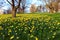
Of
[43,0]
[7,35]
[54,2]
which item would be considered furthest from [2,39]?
[54,2]

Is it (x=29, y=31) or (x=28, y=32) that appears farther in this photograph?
(x=29, y=31)

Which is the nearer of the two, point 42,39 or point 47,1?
point 42,39

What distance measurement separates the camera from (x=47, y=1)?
51312 mm

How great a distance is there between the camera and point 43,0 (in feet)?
166

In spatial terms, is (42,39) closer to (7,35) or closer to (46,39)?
(46,39)

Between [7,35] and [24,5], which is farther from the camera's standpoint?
[24,5]

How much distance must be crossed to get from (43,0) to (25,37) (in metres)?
44.3

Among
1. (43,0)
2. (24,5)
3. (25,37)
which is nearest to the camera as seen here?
(25,37)

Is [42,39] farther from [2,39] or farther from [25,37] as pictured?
[2,39]

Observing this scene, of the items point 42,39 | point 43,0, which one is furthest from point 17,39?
point 43,0

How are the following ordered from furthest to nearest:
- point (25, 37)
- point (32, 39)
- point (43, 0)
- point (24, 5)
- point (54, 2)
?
point (24, 5) → point (54, 2) → point (43, 0) → point (25, 37) → point (32, 39)

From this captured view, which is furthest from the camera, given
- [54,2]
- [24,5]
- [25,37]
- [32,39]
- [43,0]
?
[24,5]

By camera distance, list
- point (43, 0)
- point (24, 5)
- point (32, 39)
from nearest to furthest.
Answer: point (32, 39)
point (43, 0)
point (24, 5)

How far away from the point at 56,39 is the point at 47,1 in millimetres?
44729
